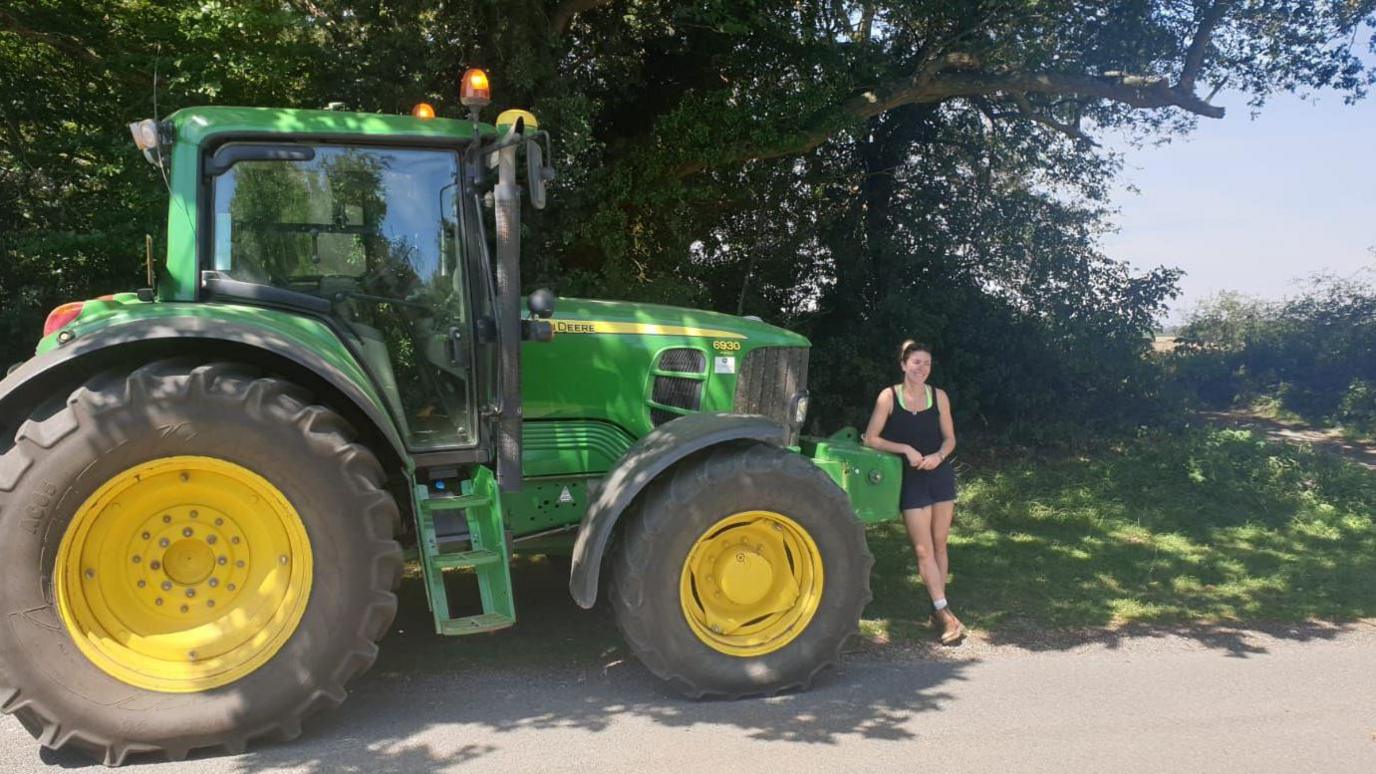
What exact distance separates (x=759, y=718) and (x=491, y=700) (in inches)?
45.4

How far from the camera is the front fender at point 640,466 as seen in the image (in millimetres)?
3963

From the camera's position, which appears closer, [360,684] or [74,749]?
[74,749]

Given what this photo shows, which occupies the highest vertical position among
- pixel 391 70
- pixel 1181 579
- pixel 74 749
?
pixel 391 70

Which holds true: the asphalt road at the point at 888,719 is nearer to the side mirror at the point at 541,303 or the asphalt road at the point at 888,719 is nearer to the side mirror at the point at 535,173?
the side mirror at the point at 541,303

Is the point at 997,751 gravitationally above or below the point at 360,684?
below

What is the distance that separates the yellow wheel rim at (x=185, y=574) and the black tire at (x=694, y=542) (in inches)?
52.2

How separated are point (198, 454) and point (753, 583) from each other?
2315 millimetres

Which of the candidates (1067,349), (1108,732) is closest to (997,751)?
(1108,732)

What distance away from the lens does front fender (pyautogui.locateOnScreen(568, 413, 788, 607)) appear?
396 centimetres

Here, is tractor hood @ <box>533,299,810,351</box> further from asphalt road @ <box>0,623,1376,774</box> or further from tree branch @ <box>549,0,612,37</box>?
tree branch @ <box>549,0,612,37</box>

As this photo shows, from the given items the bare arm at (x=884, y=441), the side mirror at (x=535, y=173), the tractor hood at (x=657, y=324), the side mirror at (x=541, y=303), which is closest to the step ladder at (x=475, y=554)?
the side mirror at (x=541, y=303)

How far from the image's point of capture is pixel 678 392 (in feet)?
15.8

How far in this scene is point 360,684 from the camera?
4238 millimetres

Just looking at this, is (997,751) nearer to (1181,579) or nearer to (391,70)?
(1181,579)
